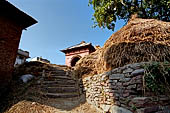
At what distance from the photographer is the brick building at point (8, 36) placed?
318 cm

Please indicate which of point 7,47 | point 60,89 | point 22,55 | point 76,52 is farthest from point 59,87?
point 22,55

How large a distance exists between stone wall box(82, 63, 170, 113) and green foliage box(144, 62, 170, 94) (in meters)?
0.11

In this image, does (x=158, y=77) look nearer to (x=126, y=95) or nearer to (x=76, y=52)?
(x=126, y=95)

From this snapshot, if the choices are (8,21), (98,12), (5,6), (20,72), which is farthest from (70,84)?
(98,12)

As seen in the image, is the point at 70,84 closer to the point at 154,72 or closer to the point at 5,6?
the point at 154,72

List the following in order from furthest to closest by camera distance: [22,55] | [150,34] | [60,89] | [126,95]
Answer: [22,55] → [60,89] → [150,34] → [126,95]

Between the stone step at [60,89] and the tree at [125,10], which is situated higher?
the tree at [125,10]

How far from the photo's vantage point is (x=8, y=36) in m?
3.41

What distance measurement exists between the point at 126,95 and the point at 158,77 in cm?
78

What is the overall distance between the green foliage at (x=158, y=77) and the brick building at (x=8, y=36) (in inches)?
171

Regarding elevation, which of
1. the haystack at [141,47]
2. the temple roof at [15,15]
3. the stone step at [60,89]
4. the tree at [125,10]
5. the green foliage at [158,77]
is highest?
the tree at [125,10]

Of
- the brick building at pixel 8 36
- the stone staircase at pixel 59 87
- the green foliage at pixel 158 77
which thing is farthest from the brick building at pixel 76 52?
the green foliage at pixel 158 77

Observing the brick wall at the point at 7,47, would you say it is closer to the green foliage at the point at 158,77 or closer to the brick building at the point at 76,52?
the green foliage at the point at 158,77

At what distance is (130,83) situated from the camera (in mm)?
2037
